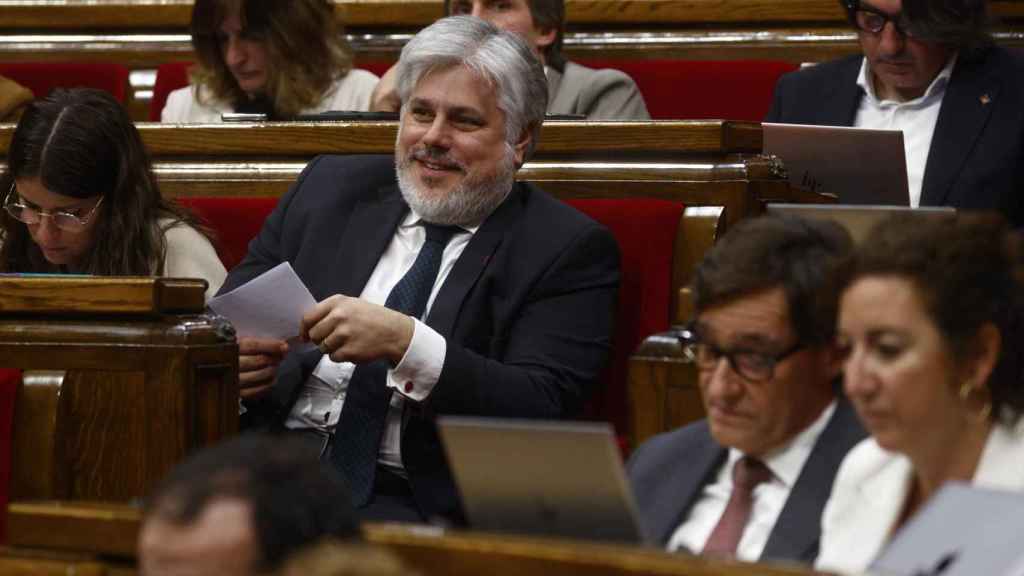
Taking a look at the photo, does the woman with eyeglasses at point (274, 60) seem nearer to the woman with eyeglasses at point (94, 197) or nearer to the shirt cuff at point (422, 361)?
the woman with eyeglasses at point (94, 197)

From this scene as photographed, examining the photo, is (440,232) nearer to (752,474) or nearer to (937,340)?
(752,474)

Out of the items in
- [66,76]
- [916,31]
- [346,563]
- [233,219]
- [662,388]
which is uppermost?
[346,563]

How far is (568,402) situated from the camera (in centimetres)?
137

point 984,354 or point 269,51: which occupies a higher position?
point 984,354

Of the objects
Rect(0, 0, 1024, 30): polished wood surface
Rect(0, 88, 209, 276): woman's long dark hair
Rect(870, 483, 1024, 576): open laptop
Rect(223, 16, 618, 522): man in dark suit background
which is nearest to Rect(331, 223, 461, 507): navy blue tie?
Rect(223, 16, 618, 522): man in dark suit background

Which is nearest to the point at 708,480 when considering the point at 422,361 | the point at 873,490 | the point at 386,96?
the point at 873,490

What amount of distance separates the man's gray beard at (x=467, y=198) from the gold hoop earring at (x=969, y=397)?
2.16 ft

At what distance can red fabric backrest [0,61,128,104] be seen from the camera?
7.20 ft

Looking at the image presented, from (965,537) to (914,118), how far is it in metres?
1.11

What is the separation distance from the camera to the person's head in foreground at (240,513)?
2.27ft

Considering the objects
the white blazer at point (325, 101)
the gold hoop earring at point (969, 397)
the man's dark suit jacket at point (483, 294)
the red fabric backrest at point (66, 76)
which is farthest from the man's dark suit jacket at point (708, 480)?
the red fabric backrest at point (66, 76)

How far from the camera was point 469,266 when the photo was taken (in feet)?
4.62

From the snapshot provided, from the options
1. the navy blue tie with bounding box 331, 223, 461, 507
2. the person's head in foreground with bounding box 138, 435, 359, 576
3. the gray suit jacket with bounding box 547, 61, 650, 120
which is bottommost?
the navy blue tie with bounding box 331, 223, 461, 507

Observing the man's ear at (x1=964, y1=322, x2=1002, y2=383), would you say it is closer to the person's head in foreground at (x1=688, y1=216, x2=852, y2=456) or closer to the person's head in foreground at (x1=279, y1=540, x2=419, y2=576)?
the person's head in foreground at (x1=688, y1=216, x2=852, y2=456)
